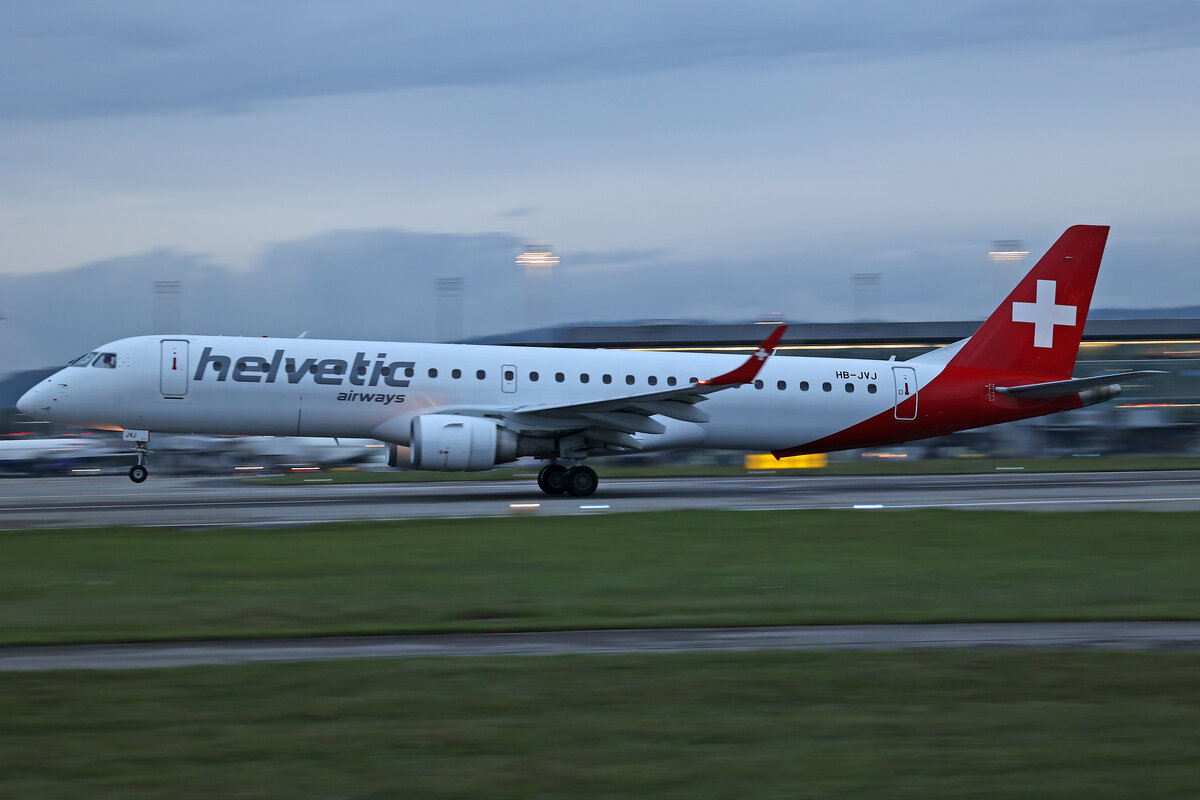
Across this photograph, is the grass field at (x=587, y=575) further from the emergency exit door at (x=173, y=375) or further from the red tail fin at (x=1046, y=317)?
the red tail fin at (x=1046, y=317)

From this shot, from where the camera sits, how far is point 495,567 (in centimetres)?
1345

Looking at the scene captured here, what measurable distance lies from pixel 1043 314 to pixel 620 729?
80.6 ft

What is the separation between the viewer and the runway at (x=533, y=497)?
2064cm

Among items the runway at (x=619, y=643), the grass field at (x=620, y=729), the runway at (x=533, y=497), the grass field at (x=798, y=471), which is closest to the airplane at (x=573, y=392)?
the runway at (x=533, y=497)

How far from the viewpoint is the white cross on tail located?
28.0m

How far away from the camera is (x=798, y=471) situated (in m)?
37.2

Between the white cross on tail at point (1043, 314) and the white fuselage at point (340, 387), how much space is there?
717 cm

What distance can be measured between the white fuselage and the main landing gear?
1415 millimetres

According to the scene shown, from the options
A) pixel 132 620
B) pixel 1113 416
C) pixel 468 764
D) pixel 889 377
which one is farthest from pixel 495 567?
pixel 1113 416

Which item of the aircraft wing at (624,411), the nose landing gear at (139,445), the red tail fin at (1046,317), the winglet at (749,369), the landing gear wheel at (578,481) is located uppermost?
the red tail fin at (1046,317)

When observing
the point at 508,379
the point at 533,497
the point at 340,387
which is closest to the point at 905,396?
the point at 533,497

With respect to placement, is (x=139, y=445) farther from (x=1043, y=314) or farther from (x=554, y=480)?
(x=1043, y=314)

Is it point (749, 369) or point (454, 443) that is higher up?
point (749, 369)

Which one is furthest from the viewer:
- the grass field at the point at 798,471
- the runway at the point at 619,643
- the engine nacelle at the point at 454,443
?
the grass field at the point at 798,471
